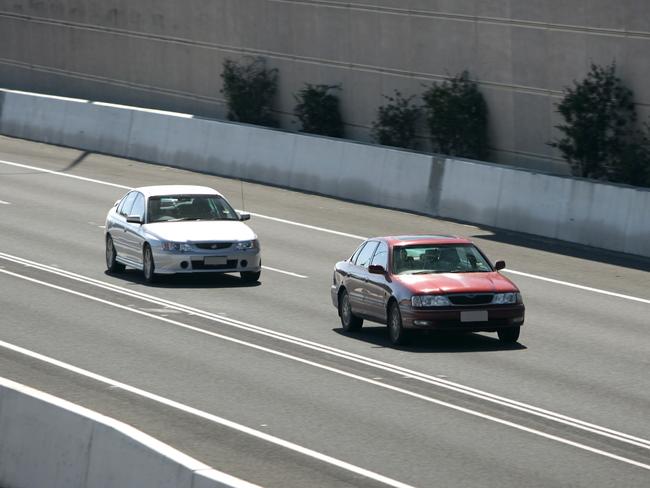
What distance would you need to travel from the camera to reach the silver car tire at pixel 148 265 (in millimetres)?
23688

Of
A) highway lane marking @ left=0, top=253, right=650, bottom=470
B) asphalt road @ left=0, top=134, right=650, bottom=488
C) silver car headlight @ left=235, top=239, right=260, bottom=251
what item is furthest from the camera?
silver car headlight @ left=235, top=239, right=260, bottom=251

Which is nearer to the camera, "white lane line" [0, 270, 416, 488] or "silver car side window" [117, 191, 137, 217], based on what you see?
"white lane line" [0, 270, 416, 488]

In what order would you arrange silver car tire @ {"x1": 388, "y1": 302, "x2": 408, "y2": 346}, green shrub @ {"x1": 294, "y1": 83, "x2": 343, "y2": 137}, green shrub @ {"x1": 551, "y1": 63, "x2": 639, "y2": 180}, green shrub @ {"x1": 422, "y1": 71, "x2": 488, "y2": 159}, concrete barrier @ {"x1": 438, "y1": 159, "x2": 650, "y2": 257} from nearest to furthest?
silver car tire @ {"x1": 388, "y1": 302, "x2": 408, "y2": 346}
concrete barrier @ {"x1": 438, "y1": 159, "x2": 650, "y2": 257}
green shrub @ {"x1": 551, "y1": 63, "x2": 639, "y2": 180}
green shrub @ {"x1": 422, "y1": 71, "x2": 488, "y2": 159}
green shrub @ {"x1": 294, "y1": 83, "x2": 343, "y2": 137}

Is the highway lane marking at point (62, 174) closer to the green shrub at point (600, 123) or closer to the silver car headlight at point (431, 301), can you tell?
the green shrub at point (600, 123)

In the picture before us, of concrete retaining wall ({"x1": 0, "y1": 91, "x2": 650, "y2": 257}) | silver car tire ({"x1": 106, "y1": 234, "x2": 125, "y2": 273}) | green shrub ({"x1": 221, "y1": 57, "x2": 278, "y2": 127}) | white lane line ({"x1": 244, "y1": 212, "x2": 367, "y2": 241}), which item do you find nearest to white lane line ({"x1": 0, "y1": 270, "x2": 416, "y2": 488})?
silver car tire ({"x1": 106, "y1": 234, "x2": 125, "y2": 273})

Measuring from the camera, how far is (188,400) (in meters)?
14.8

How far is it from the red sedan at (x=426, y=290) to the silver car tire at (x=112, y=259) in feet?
19.5

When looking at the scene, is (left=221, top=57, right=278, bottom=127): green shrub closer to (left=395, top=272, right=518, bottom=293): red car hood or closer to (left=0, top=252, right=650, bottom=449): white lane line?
(left=0, top=252, right=650, bottom=449): white lane line

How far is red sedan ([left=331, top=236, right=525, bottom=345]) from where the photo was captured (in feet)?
58.1

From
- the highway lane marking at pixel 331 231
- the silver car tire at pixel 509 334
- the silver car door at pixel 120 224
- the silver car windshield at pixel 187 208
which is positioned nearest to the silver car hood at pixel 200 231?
the silver car windshield at pixel 187 208

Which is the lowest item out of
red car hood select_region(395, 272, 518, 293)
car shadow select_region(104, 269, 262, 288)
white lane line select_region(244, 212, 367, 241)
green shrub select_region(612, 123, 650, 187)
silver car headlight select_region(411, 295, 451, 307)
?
car shadow select_region(104, 269, 262, 288)

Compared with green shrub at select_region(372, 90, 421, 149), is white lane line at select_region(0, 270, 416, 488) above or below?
below

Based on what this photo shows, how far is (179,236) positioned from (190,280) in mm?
1434

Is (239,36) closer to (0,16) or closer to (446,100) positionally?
(446,100)
